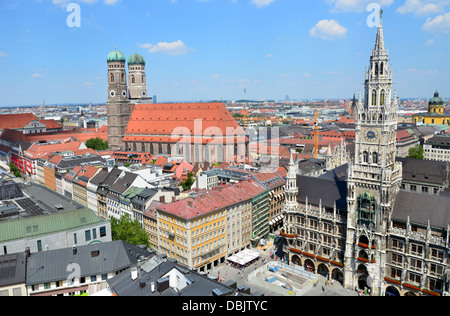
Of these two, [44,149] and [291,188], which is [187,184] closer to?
[291,188]

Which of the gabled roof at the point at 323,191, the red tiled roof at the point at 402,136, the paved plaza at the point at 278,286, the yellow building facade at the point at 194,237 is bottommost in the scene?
the paved plaza at the point at 278,286

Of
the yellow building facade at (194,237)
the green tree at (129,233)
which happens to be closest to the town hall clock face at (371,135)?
the yellow building facade at (194,237)

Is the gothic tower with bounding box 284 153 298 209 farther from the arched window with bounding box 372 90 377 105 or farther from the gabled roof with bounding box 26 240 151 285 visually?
Answer: the gabled roof with bounding box 26 240 151 285

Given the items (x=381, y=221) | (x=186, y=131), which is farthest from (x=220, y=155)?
(x=381, y=221)

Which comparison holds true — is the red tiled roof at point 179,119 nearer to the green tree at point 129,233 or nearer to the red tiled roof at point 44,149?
the red tiled roof at point 44,149

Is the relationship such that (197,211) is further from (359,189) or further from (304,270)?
(359,189)

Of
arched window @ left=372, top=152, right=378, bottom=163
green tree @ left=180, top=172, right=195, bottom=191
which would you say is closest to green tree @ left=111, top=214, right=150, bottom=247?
green tree @ left=180, top=172, right=195, bottom=191

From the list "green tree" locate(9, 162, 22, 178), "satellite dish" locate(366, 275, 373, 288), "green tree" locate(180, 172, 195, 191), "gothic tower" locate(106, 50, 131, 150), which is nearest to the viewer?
"satellite dish" locate(366, 275, 373, 288)
